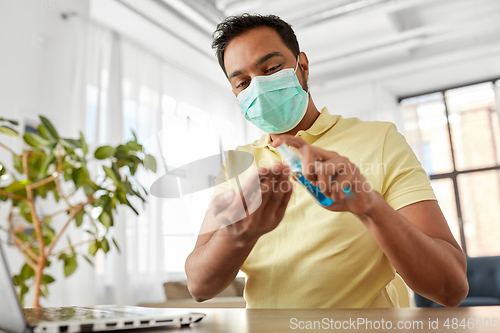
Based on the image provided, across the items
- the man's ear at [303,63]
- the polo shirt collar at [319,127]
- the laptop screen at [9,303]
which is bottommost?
the laptop screen at [9,303]

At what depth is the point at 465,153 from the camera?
5.27 meters

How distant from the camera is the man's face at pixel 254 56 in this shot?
98 cm

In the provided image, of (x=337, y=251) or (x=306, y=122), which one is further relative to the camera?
(x=306, y=122)

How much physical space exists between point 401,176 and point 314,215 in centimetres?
19

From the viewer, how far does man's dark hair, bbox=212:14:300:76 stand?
102 cm

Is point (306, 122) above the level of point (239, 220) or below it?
above

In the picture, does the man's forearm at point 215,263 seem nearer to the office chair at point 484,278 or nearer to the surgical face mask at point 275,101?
the surgical face mask at point 275,101

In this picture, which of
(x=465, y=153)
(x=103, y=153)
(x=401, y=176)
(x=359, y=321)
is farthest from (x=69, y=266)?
(x=465, y=153)

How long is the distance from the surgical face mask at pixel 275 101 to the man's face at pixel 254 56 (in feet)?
0.06

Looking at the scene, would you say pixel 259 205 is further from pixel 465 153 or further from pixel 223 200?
pixel 465 153

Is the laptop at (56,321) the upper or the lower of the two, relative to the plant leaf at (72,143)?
lower

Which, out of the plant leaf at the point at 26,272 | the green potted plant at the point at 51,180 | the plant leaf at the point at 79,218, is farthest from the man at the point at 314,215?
the plant leaf at the point at 26,272

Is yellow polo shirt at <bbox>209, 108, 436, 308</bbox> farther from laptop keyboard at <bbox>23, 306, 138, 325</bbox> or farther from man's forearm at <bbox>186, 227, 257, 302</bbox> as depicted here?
laptop keyboard at <bbox>23, 306, 138, 325</bbox>

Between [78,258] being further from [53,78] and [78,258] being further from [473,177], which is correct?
[473,177]
